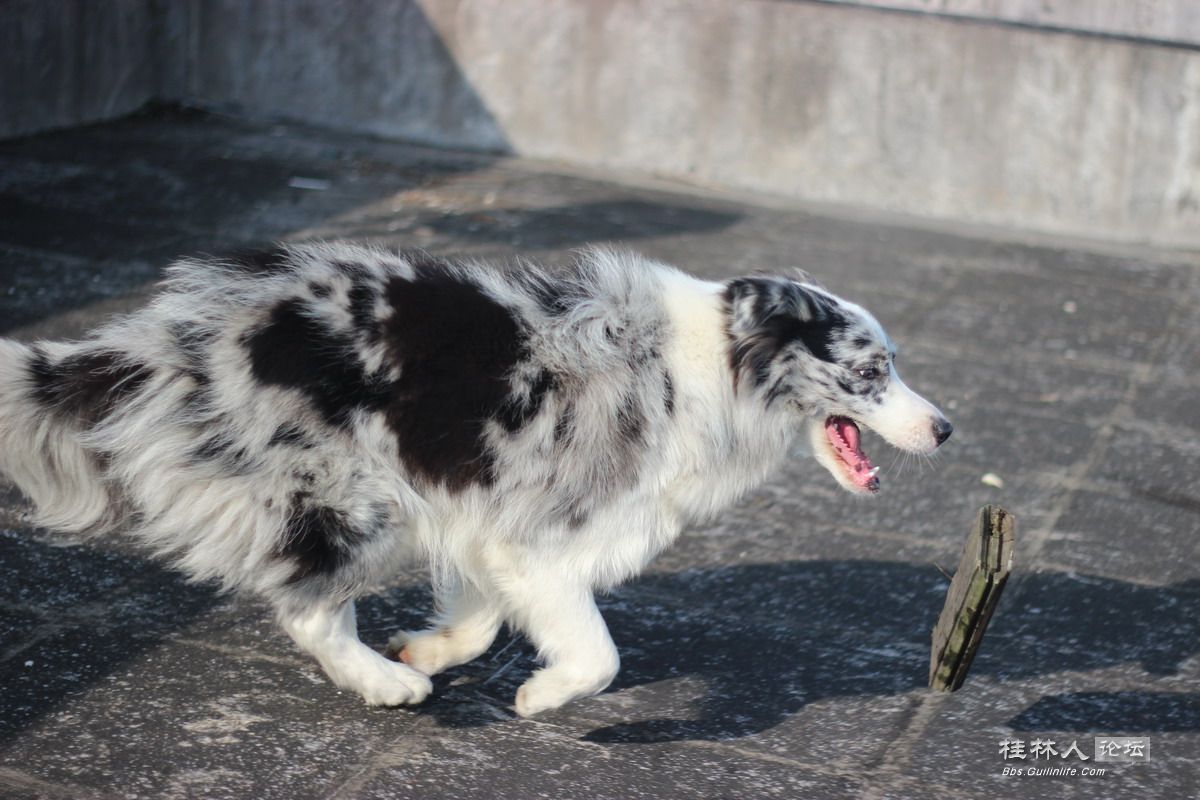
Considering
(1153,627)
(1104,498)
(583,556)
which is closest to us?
(583,556)

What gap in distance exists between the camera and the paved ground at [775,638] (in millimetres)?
3654

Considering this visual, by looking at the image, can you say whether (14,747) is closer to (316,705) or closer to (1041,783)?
(316,705)

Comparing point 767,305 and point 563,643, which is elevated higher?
point 767,305

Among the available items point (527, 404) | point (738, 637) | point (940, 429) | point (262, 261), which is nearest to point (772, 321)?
point (940, 429)

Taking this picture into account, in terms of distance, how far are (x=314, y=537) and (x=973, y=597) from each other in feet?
5.58

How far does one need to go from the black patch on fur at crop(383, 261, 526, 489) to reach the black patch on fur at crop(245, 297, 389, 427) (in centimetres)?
9

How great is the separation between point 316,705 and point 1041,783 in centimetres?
195

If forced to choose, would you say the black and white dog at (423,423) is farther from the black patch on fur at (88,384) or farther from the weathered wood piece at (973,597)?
the weathered wood piece at (973,597)

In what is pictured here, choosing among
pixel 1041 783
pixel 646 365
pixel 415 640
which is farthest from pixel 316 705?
pixel 1041 783

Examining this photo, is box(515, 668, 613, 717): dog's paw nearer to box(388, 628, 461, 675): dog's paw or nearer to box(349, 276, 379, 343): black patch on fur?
box(388, 628, 461, 675): dog's paw

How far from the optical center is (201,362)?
11.9 feet

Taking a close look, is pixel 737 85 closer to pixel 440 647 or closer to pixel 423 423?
pixel 440 647

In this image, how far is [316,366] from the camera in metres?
3.59

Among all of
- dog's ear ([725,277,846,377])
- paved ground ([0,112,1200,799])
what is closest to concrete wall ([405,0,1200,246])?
paved ground ([0,112,1200,799])
